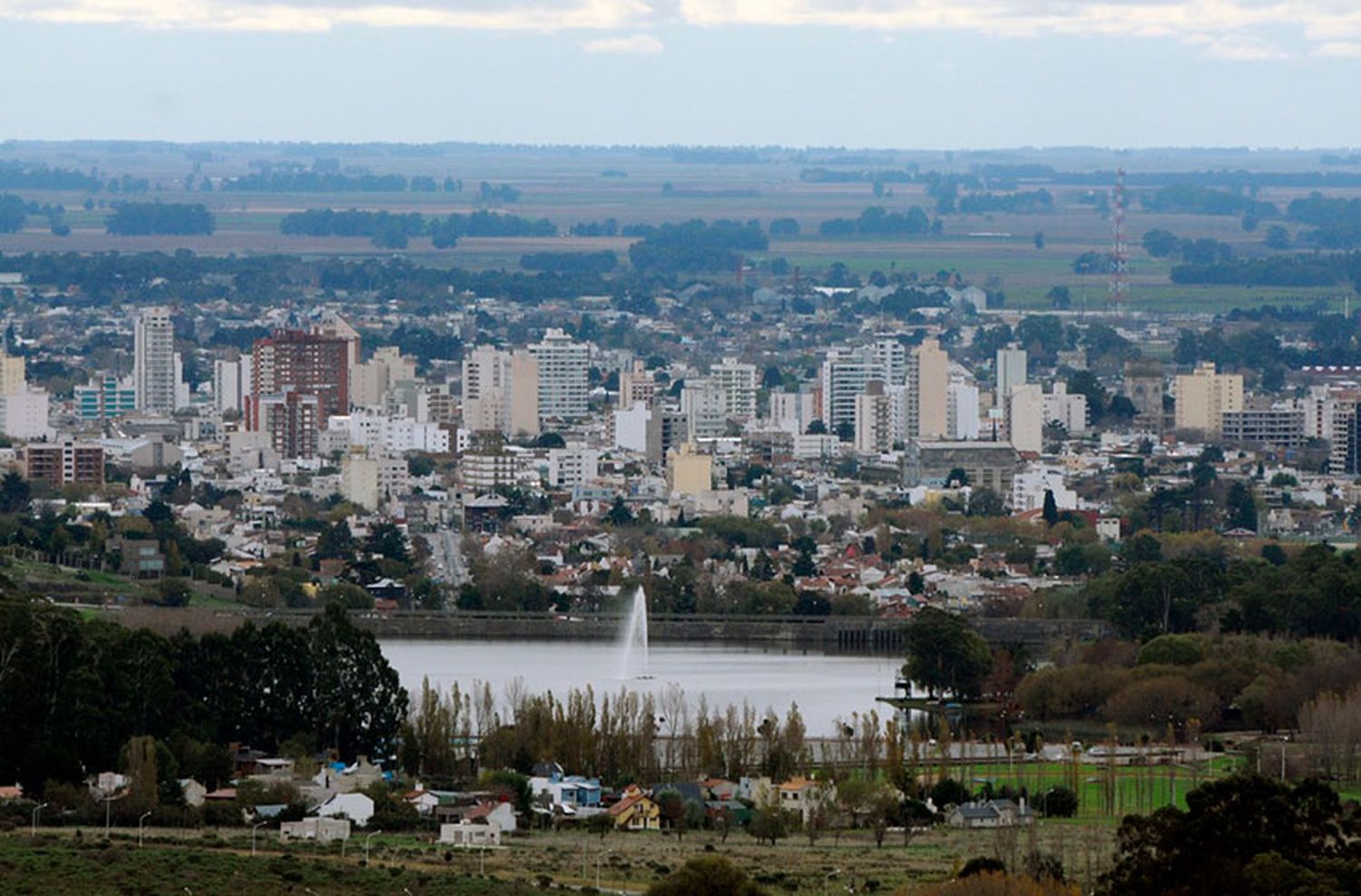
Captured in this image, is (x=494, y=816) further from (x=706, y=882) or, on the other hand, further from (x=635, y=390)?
(x=635, y=390)

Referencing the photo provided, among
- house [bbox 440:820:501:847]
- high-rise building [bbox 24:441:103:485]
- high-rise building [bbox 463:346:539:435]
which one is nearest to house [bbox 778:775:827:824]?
house [bbox 440:820:501:847]

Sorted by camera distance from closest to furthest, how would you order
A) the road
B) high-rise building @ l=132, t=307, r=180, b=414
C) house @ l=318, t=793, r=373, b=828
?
house @ l=318, t=793, r=373, b=828
the road
high-rise building @ l=132, t=307, r=180, b=414

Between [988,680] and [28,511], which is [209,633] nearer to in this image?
[988,680]

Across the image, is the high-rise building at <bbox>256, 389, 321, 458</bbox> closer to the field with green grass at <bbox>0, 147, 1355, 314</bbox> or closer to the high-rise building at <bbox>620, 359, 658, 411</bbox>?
the high-rise building at <bbox>620, 359, 658, 411</bbox>

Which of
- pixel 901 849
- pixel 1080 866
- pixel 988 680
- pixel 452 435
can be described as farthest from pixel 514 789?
pixel 452 435

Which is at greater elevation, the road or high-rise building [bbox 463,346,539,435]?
high-rise building [bbox 463,346,539,435]
